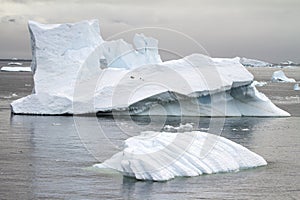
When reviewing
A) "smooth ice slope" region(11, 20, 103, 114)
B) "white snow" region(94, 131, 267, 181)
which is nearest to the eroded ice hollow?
"smooth ice slope" region(11, 20, 103, 114)

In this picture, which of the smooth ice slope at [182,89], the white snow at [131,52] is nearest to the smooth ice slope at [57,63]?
the white snow at [131,52]

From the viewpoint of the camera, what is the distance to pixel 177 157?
12.6 m

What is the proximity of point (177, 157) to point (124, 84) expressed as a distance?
35.4ft

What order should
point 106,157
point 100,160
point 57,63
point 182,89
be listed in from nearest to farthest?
point 100,160
point 106,157
point 182,89
point 57,63

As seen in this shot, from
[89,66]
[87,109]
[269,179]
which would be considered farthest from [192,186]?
[89,66]

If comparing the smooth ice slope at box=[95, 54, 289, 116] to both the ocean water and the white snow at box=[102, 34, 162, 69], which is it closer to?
the ocean water

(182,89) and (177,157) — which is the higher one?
(177,157)

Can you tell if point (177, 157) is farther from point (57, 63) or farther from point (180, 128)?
point (57, 63)

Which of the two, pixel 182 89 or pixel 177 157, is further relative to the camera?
pixel 182 89

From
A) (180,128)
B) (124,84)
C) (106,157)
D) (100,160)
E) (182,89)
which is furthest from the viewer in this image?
(124,84)

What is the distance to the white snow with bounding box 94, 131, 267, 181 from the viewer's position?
475 inches

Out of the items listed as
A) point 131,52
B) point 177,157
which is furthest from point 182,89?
point 177,157

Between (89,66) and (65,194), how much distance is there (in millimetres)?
14420

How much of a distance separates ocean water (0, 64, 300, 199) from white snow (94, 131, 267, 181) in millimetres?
227
